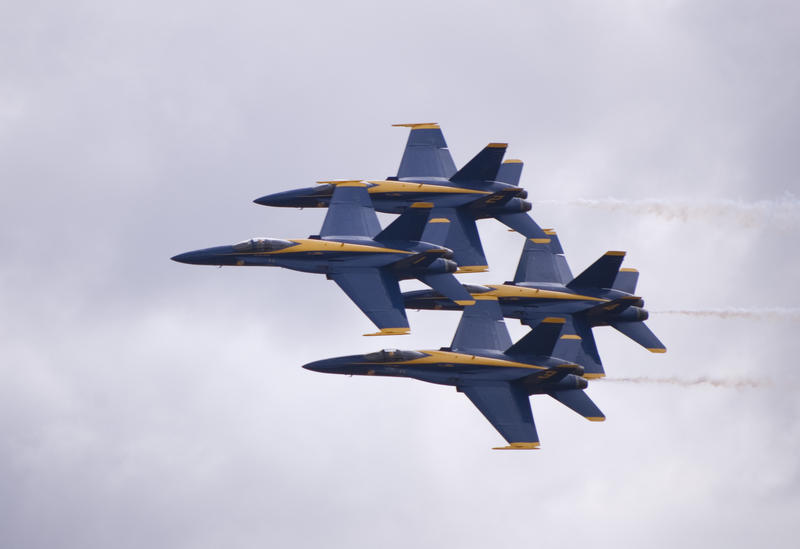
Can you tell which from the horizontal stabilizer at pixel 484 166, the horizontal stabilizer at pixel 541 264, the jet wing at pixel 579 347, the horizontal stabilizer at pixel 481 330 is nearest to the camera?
the horizontal stabilizer at pixel 481 330

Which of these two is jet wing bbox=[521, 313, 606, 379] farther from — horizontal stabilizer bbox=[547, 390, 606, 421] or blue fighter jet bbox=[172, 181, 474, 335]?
blue fighter jet bbox=[172, 181, 474, 335]

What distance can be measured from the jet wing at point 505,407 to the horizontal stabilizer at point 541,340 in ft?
6.41

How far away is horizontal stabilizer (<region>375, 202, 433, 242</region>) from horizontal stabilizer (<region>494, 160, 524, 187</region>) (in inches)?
419

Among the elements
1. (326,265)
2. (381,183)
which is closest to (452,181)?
(381,183)

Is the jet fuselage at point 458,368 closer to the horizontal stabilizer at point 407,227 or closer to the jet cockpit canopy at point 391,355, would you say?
the jet cockpit canopy at point 391,355

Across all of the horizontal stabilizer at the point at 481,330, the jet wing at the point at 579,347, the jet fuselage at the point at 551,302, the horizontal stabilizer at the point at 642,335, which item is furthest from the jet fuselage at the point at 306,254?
the horizontal stabilizer at the point at 642,335

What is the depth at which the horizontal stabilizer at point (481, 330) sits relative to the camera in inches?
4001

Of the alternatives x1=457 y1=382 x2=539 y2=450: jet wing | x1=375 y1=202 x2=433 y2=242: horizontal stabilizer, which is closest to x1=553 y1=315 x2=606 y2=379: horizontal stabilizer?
x1=457 y1=382 x2=539 y2=450: jet wing

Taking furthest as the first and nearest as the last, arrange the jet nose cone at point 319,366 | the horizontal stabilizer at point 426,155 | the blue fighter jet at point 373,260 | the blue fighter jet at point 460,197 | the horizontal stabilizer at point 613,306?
the horizontal stabilizer at point 426,155 < the blue fighter jet at point 460,197 < the horizontal stabilizer at point 613,306 < the blue fighter jet at point 373,260 < the jet nose cone at point 319,366

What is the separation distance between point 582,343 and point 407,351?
12.6 meters

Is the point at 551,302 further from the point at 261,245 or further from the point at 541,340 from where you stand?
the point at 261,245

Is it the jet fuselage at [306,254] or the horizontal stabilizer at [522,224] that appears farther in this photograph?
the horizontal stabilizer at [522,224]

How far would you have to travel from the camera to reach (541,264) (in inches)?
4368

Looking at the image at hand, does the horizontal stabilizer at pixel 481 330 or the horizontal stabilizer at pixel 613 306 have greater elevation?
the horizontal stabilizer at pixel 613 306
